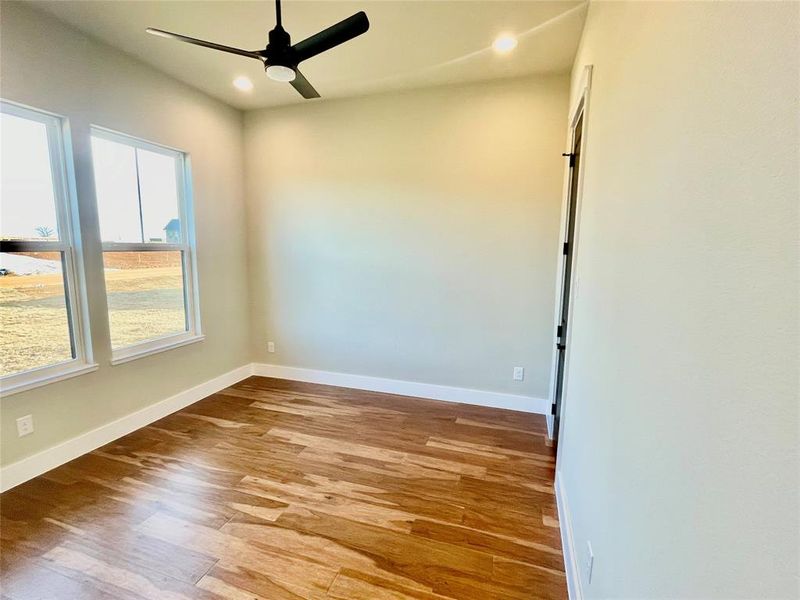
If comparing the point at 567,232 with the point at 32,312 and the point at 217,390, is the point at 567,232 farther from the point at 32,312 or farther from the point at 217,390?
the point at 32,312

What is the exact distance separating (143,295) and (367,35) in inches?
103

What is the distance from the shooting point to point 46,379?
2.31m

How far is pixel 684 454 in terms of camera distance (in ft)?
2.28

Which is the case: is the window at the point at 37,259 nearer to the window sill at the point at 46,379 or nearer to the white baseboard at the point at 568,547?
Answer: the window sill at the point at 46,379

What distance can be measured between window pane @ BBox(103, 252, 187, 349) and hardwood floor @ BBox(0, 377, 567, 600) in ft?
2.57

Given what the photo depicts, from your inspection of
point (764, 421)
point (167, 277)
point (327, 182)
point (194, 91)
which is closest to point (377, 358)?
point (327, 182)

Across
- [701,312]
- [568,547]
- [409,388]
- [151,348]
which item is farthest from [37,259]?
[568,547]

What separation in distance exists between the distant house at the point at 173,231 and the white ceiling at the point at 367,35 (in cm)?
119

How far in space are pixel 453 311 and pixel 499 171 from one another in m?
1.27

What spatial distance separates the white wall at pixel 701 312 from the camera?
0.46m

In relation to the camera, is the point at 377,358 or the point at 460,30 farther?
the point at 377,358

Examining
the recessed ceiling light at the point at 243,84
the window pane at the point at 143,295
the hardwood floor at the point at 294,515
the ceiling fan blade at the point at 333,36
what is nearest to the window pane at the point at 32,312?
the window pane at the point at 143,295

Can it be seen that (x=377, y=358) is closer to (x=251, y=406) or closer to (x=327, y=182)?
(x=251, y=406)

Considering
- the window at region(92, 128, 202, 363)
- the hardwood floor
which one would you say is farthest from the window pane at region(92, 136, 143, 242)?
the hardwood floor
